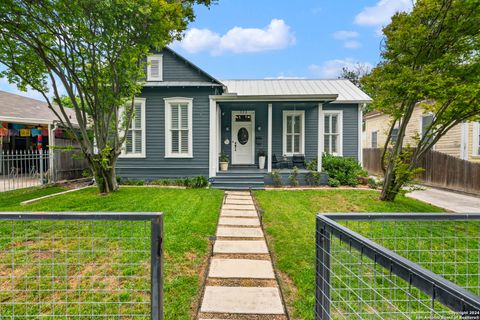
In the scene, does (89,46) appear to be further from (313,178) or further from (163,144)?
(313,178)

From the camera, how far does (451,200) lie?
798 cm

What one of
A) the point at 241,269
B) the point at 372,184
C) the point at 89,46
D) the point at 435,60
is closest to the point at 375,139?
the point at 372,184

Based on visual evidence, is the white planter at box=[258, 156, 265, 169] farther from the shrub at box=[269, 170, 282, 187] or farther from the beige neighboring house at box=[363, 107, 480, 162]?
the beige neighboring house at box=[363, 107, 480, 162]

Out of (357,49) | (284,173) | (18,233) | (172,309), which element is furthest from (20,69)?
(357,49)

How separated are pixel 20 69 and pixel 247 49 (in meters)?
20.6

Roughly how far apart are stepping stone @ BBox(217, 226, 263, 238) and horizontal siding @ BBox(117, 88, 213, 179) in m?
5.56

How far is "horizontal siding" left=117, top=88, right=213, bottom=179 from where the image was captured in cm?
1006

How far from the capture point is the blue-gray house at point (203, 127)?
9750 mm

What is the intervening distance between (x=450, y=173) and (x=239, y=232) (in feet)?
31.8

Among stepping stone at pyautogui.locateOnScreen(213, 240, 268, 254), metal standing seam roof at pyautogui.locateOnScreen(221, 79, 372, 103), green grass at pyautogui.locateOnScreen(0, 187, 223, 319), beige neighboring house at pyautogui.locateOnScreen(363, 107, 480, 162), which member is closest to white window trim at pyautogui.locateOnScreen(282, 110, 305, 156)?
metal standing seam roof at pyautogui.locateOnScreen(221, 79, 372, 103)

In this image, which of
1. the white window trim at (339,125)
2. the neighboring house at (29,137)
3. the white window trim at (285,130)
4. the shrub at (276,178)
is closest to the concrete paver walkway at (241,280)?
the shrub at (276,178)

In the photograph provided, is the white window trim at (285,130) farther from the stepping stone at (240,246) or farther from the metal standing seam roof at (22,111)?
the metal standing seam roof at (22,111)

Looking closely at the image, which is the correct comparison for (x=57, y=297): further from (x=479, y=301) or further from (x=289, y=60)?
(x=289, y=60)

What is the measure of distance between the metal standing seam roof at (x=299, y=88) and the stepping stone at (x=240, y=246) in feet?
28.6
